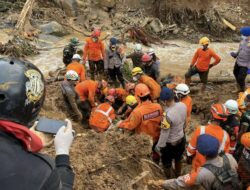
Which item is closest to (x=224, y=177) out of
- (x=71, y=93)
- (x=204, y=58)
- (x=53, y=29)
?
(x=71, y=93)

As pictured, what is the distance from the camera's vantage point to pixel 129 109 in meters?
8.24

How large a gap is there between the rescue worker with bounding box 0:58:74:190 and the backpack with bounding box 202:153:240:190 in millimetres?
2329

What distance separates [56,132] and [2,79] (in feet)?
1.95

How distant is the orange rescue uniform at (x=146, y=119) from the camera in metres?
6.10

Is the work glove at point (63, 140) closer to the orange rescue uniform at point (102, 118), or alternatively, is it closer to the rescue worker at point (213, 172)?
the rescue worker at point (213, 172)

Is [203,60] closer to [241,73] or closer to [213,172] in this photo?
[241,73]

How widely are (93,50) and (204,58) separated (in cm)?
303

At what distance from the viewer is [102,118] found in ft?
25.2

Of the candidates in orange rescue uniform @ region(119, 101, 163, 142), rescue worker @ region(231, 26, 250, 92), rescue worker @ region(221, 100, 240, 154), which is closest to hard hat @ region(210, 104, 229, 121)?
rescue worker @ region(221, 100, 240, 154)

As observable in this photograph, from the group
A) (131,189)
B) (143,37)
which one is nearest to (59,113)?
(131,189)

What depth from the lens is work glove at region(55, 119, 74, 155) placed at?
233 cm

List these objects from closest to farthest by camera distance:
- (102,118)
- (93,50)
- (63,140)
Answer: (63,140) → (102,118) → (93,50)

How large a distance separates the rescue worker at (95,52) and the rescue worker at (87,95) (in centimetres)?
222

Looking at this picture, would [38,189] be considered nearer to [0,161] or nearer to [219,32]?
[0,161]
